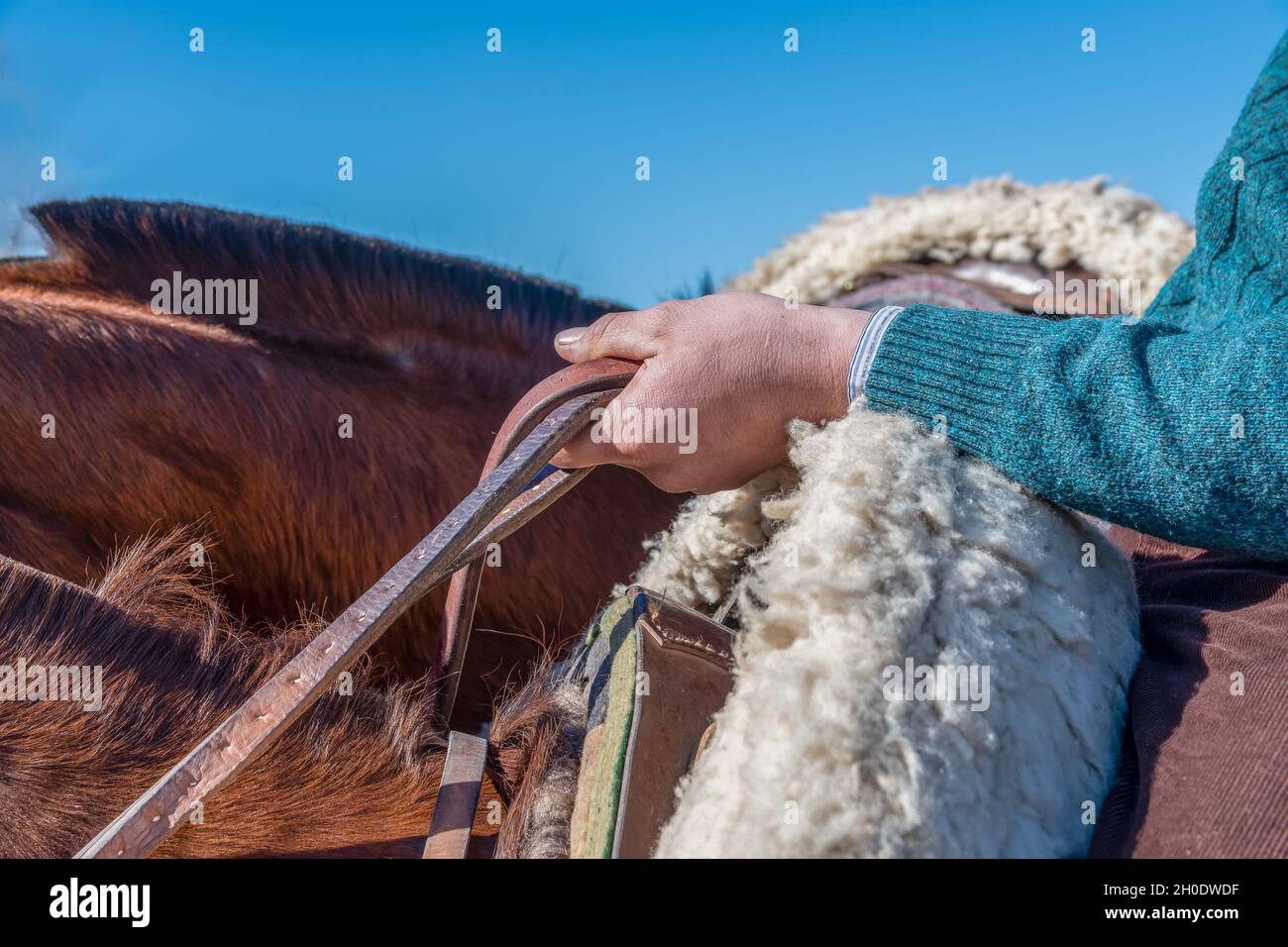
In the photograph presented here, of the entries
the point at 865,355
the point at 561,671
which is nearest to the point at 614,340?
the point at 865,355

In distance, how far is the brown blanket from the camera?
74 cm

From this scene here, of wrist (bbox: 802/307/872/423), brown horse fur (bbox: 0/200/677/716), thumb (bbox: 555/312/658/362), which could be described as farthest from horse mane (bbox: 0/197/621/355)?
wrist (bbox: 802/307/872/423)

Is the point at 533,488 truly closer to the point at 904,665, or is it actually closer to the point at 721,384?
the point at 721,384

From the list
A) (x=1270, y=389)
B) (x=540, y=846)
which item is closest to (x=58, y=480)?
(x=540, y=846)

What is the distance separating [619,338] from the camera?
40.3 inches

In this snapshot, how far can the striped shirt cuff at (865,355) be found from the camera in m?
0.91

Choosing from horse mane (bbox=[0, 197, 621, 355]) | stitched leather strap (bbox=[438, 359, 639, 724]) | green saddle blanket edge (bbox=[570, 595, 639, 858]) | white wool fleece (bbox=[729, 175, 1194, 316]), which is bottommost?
green saddle blanket edge (bbox=[570, 595, 639, 858])

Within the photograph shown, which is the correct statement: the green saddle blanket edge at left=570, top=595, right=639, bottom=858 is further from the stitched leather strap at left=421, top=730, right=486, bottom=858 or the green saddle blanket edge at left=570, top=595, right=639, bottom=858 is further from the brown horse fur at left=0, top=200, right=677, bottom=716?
the brown horse fur at left=0, top=200, right=677, bottom=716

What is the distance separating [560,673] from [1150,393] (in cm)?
68

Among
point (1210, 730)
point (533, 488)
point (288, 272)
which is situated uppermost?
point (288, 272)

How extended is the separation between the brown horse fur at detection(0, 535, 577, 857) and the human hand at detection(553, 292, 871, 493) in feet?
1.02

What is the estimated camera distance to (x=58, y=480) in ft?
3.92

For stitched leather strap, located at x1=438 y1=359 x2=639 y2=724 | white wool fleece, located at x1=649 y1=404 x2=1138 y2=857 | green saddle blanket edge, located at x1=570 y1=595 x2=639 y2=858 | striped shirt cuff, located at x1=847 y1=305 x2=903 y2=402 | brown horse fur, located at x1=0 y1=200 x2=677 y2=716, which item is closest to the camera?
white wool fleece, located at x1=649 y1=404 x2=1138 y2=857
